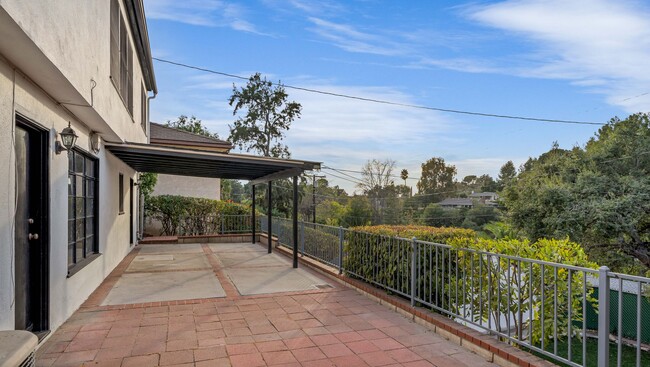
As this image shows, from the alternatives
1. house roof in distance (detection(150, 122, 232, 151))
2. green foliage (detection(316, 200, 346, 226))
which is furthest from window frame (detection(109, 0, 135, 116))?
green foliage (detection(316, 200, 346, 226))

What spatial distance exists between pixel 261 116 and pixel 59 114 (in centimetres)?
Answer: 2554

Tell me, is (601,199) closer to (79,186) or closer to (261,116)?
(79,186)

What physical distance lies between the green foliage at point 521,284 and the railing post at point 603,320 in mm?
276

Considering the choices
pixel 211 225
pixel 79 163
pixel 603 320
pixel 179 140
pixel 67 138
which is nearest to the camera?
pixel 603 320

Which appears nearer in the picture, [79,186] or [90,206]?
[79,186]

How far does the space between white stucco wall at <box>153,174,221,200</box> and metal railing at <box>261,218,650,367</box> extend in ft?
41.8

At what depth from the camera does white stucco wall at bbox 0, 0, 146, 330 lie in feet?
9.91

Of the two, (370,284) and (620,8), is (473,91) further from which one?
(370,284)

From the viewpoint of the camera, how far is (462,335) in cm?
401

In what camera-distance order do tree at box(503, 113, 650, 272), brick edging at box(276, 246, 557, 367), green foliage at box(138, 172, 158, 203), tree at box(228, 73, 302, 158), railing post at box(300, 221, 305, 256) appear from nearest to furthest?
brick edging at box(276, 246, 557, 367) → railing post at box(300, 221, 305, 256) → tree at box(503, 113, 650, 272) → green foliage at box(138, 172, 158, 203) → tree at box(228, 73, 302, 158)

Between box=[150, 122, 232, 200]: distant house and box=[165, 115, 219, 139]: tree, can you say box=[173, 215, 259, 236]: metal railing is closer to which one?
box=[150, 122, 232, 200]: distant house

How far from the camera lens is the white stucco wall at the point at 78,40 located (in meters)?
2.73

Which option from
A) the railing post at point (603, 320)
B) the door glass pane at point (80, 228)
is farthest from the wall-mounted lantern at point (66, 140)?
the railing post at point (603, 320)

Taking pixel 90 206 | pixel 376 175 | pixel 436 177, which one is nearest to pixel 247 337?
pixel 90 206
